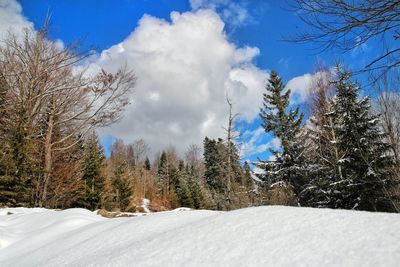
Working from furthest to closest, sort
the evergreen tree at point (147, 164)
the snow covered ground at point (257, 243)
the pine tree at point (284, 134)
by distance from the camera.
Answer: the evergreen tree at point (147, 164)
the pine tree at point (284, 134)
the snow covered ground at point (257, 243)

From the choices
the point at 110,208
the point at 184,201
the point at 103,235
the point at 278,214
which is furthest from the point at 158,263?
the point at 184,201

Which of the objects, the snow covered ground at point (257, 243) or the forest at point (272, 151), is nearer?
the snow covered ground at point (257, 243)

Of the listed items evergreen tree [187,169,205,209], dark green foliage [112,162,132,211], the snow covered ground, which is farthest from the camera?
evergreen tree [187,169,205,209]

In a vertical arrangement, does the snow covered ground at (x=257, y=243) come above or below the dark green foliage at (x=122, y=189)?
below

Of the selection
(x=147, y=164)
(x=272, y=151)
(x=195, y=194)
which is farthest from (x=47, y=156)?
(x=147, y=164)

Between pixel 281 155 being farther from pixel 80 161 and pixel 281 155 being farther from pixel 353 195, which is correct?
pixel 80 161

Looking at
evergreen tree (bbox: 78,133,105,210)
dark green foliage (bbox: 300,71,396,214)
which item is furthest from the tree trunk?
dark green foliage (bbox: 300,71,396,214)

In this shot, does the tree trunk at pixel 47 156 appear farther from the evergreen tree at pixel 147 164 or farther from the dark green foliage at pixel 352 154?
the evergreen tree at pixel 147 164

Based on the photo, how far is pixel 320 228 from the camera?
6.88 ft

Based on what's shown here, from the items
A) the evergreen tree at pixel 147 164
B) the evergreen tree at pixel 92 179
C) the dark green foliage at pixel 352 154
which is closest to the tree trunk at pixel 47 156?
the evergreen tree at pixel 92 179

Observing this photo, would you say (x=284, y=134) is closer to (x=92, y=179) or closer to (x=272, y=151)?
(x=272, y=151)

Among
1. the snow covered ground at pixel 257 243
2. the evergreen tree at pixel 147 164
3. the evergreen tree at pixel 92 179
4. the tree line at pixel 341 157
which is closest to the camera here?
the snow covered ground at pixel 257 243

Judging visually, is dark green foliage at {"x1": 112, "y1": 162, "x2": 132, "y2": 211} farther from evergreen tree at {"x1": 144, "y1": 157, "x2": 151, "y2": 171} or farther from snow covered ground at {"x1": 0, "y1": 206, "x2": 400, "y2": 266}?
evergreen tree at {"x1": 144, "y1": 157, "x2": 151, "y2": 171}

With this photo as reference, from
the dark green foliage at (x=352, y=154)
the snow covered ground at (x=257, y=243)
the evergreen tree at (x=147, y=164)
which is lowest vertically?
the snow covered ground at (x=257, y=243)
